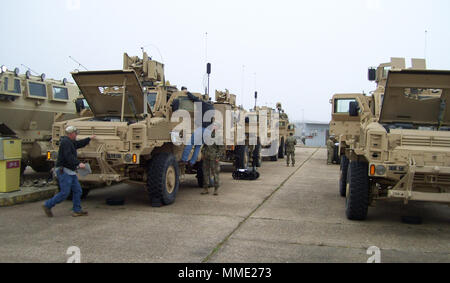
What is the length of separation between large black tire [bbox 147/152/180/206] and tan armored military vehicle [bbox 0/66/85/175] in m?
3.08

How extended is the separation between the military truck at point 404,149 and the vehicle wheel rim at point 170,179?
3.41 meters

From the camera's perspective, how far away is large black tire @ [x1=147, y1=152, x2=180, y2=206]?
25.9 ft

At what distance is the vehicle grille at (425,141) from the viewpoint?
251 inches

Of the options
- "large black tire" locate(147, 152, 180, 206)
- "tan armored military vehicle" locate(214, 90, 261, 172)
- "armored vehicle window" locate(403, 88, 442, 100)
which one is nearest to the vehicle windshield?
"large black tire" locate(147, 152, 180, 206)

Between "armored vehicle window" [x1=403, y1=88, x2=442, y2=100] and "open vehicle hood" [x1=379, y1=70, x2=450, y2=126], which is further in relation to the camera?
"armored vehicle window" [x1=403, y1=88, x2=442, y2=100]

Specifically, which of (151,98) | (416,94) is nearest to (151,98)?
(151,98)

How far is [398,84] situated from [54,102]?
9150 mm

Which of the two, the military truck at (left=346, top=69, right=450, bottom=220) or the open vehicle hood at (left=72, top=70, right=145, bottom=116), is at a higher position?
the open vehicle hood at (left=72, top=70, right=145, bottom=116)

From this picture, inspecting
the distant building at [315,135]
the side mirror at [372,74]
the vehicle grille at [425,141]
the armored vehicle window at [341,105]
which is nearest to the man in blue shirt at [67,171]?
the vehicle grille at [425,141]

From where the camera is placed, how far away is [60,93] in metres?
12.3

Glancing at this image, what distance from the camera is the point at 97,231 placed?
6.13 meters
